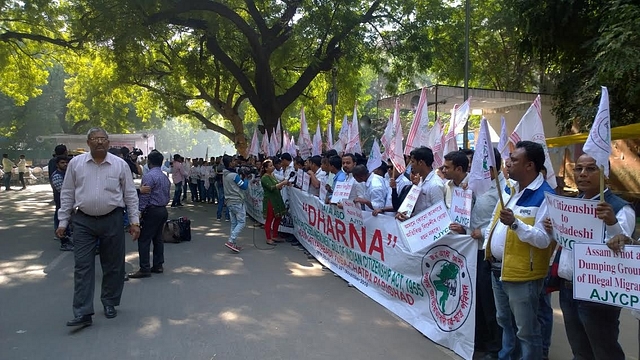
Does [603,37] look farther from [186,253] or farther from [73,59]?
[73,59]

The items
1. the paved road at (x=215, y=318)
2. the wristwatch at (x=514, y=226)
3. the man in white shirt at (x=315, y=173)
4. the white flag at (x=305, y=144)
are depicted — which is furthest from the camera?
the white flag at (x=305, y=144)

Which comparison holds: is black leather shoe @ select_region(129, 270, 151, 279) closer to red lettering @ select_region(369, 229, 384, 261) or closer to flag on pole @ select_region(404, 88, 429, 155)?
red lettering @ select_region(369, 229, 384, 261)

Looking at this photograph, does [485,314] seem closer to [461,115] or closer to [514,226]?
[514,226]

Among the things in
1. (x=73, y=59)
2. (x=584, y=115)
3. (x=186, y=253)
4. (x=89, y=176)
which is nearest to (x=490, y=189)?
(x=89, y=176)

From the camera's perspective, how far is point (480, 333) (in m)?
4.53

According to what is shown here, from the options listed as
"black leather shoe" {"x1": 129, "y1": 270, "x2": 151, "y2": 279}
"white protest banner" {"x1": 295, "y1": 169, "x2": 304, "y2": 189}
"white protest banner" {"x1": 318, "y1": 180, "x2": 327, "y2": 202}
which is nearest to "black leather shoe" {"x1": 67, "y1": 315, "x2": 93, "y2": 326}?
"black leather shoe" {"x1": 129, "y1": 270, "x2": 151, "y2": 279}

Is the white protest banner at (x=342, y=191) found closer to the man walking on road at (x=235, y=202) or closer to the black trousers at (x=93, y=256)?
the man walking on road at (x=235, y=202)

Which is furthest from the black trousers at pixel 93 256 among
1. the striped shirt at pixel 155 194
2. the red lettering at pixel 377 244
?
the red lettering at pixel 377 244

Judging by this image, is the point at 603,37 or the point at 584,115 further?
the point at 584,115

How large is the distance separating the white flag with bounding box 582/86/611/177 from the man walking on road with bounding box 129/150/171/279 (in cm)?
570

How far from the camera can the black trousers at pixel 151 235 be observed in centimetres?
711

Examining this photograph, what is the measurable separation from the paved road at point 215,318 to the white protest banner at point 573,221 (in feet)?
5.70

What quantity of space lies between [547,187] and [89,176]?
417cm

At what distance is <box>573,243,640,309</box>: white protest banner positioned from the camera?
274 cm
